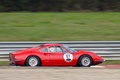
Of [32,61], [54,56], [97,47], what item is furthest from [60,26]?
[32,61]

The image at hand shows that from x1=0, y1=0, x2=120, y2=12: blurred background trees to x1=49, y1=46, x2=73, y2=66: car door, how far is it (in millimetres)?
9687

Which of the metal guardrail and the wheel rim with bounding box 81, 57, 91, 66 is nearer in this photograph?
the wheel rim with bounding box 81, 57, 91, 66

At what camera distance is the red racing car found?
13172 mm

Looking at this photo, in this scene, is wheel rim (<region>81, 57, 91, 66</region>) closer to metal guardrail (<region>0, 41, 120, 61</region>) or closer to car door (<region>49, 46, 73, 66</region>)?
car door (<region>49, 46, 73, 66</region>)

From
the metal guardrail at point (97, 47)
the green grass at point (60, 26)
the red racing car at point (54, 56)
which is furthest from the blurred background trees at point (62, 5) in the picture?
the red racing car at point (54, 56)

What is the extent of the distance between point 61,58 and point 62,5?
10208mm

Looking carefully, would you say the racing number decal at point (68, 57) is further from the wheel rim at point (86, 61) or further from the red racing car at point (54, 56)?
the wheel rim at point (86, 61)
